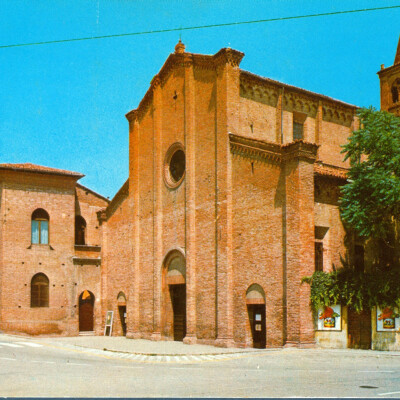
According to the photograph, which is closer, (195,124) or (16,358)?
(16,358)

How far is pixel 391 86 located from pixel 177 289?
1909 cm

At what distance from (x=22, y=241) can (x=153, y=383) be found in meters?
25.7

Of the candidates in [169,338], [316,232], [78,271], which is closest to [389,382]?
[316,232]

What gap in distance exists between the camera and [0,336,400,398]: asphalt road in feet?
35.8

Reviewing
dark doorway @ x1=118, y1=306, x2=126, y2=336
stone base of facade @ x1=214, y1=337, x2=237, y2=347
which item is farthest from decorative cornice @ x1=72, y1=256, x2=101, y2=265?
stone base of facade @ x1=214, y1=337, x2=237, y2=347

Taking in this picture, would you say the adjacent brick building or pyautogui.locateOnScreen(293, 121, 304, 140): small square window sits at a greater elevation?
pyautogui.locateOnScreen(293, 121, 304, 140): small square window

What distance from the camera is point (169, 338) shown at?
93.3 feet

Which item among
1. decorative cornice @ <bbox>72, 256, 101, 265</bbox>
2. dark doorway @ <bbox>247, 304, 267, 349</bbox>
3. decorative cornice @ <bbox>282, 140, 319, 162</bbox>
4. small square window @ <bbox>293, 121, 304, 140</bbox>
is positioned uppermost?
small square window @ <bbox>293, 121, 304, 140</bbox>

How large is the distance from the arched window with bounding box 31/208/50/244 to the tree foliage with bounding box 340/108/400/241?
69.7 feet

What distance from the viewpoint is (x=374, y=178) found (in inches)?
830

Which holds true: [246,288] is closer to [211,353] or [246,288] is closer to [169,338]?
[211,353]

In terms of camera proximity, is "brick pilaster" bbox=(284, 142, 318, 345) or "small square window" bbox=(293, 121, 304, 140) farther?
"small square window" bbox=(293, 121, 304, 140)

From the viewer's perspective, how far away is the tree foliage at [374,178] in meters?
21.1

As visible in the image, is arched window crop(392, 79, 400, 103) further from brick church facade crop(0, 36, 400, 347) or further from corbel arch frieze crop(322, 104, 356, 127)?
corbel arch frieze crop(322, 104, 356, 127)
